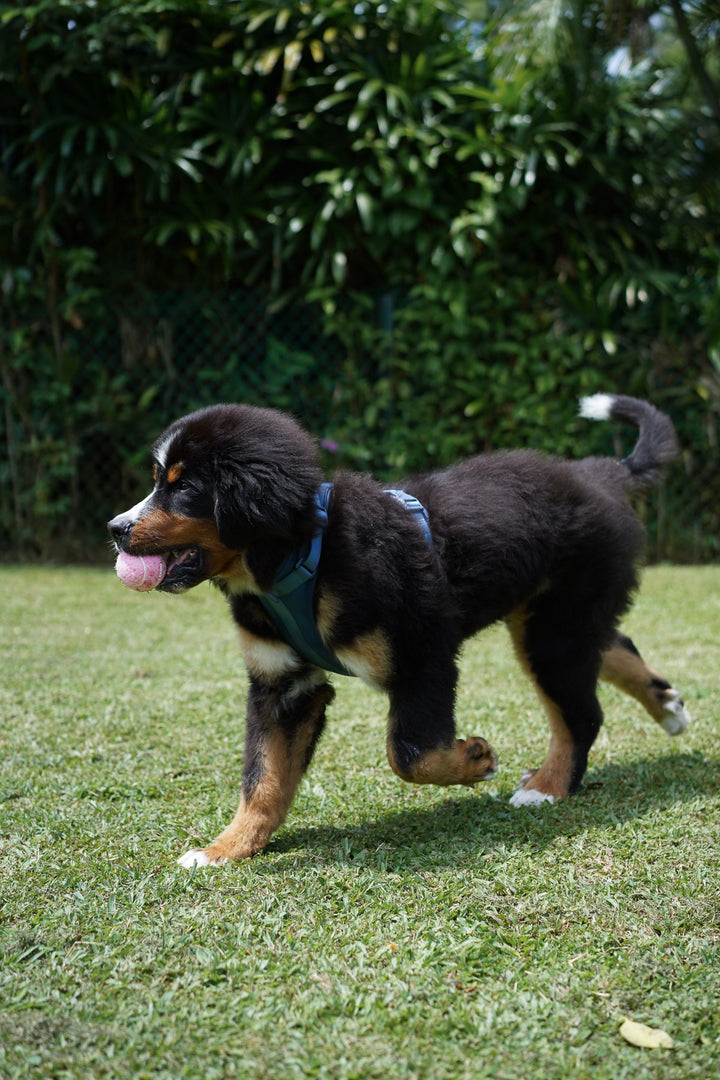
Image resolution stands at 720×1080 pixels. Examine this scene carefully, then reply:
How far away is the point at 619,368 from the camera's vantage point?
911 centimetres

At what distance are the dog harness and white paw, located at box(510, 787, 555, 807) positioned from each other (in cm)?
86

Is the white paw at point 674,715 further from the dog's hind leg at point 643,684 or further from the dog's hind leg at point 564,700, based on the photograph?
the dog's hind leg at point 564,700

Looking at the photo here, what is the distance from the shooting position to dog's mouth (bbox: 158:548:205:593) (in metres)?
3.14

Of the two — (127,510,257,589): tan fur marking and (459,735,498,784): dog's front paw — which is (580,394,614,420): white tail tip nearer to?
(459,735,498,784): dog's front paw

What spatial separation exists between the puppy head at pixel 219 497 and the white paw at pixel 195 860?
0.79 meters

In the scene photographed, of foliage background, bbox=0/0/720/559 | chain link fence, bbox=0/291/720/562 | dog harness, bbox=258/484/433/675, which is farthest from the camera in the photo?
chain link fence, bbox=0/291/720/562

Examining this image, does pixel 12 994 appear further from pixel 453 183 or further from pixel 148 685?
pixel 453 183

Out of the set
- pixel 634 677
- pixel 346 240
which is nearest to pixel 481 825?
pixel 634 677

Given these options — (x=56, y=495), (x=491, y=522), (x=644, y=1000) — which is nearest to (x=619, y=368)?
(x=56, y=495)

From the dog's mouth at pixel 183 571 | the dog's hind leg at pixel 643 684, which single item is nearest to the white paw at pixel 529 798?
the dog's hind leg at pixel 643 684

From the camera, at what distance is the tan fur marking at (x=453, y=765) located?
3.16m

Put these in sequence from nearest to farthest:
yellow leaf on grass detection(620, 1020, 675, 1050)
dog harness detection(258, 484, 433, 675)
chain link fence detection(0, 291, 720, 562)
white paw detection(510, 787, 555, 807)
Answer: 1. yellow leaf on grass detection(620, 1020, 675, 1050)
2. dog harness detection(258, 484, 433, 675)
3. white paw detection(510, 787, 555, 807)
4. chain link fence detection(0, 291, 720, 562)

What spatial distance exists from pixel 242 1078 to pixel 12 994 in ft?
1.98

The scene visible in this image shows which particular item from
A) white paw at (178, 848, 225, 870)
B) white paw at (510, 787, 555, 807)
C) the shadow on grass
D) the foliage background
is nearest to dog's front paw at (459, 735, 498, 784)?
the shadow on grass
